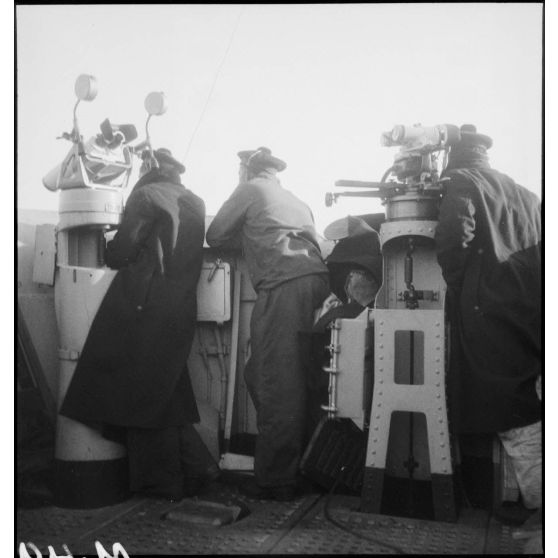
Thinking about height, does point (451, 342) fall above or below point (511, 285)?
below

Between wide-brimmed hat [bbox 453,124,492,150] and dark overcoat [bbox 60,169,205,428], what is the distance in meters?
1.45

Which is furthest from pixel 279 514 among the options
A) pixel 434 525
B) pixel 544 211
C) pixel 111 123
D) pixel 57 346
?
pixel 111 123

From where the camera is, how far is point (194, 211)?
357 cm

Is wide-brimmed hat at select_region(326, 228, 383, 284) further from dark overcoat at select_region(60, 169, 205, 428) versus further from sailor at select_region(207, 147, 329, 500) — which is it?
dark overcoat at select_region(60, 169, 205, 428)

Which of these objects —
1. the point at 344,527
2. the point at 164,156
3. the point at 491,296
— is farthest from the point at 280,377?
the point at 164,156

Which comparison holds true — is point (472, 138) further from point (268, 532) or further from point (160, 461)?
point (160, 461)

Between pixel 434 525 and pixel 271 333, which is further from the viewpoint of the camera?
pixel 271 333

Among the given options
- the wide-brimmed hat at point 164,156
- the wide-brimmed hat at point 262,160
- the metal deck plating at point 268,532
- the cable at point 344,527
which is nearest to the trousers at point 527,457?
the metal deck plating at point 268,532

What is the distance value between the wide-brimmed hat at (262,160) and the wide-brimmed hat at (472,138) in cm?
100

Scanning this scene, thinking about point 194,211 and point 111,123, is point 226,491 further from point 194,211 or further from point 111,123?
point 111,123

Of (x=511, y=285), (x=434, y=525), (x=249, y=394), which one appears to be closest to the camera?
(x=434, y=525)

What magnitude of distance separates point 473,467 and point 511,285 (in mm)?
927

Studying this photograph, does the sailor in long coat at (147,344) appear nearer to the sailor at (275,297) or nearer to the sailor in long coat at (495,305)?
the sailor at (275,297)

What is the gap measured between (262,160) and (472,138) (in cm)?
116
